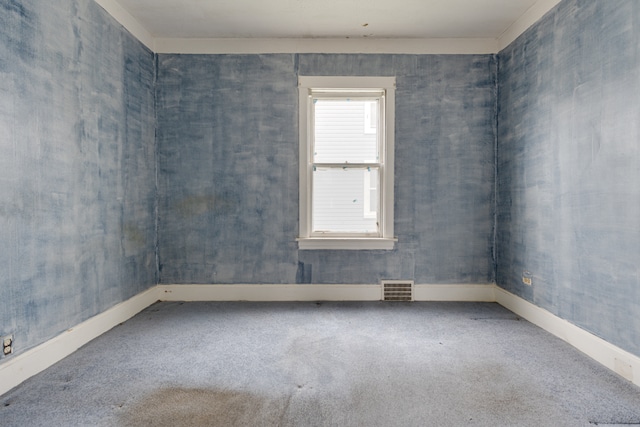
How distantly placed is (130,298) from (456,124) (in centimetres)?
350

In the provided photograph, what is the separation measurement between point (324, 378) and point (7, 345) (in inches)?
68.9

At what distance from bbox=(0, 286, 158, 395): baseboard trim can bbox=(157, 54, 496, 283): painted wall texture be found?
2.05 feet

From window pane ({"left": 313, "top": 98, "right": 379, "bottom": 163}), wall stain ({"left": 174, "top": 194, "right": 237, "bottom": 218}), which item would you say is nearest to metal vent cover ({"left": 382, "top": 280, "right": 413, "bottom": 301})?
window pane ({"left": 313, "top": 98, "right": 379, "bottom": 163})

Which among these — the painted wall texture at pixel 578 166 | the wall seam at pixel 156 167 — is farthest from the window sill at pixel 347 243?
the wall seam at pixel 156 167

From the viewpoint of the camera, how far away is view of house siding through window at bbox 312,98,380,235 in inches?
138

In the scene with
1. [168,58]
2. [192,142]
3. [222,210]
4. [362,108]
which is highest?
[168,58]

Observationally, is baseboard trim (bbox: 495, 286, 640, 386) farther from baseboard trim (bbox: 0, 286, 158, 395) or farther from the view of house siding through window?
baseboard trim (bbox: 0, 286, 158, 395)

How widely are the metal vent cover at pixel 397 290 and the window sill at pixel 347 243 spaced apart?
0.37 metres

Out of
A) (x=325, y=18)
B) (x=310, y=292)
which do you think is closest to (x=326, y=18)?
(x=325, y=18)

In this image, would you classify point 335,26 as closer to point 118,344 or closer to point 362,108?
point 362,108

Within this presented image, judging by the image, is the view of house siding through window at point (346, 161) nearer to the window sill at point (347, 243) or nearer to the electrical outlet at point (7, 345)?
the window sill at point (347, 243)

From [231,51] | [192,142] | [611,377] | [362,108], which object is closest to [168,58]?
[231,51]

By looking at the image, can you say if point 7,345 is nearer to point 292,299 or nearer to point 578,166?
point 292,299

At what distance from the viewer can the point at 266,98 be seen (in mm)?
3455
